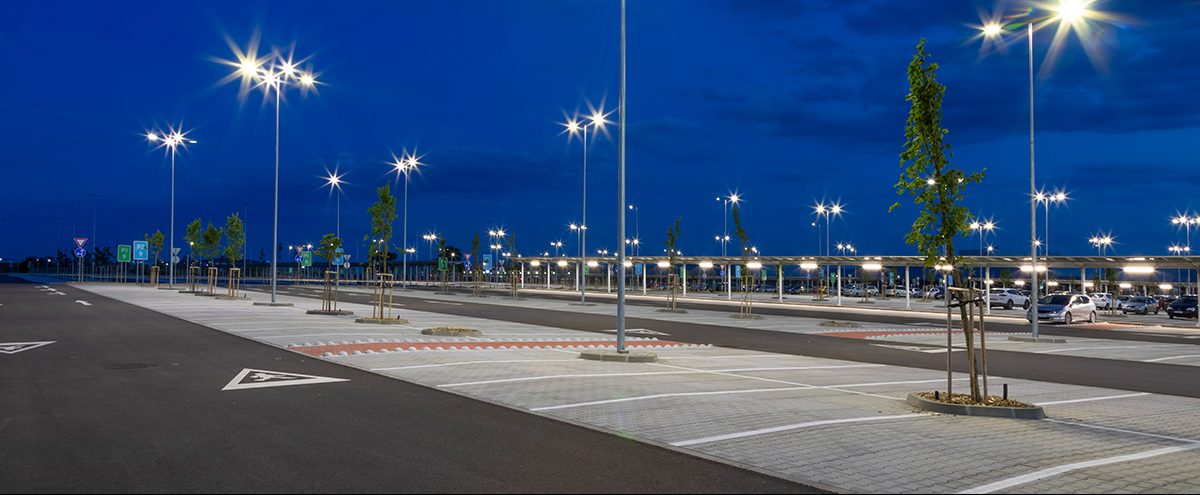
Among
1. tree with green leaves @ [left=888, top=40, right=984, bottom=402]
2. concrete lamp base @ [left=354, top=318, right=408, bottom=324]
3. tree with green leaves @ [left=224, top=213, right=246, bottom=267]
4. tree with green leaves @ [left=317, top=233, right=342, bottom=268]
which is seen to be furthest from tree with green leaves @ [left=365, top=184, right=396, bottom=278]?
tree with green leaves @ [left=224, top=213, right=246, bottom=267]

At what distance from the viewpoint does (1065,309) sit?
127 ft

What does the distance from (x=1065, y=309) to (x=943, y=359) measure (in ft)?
77.8

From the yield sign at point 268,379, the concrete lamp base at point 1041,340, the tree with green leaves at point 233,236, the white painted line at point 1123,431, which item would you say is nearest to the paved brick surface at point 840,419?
the white painted line at point 1123,431

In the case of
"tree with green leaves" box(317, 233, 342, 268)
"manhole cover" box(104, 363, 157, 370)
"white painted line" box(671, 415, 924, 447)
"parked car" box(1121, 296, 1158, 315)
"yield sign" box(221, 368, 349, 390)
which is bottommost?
"parked car" box(1121, 296, 1158, 315)

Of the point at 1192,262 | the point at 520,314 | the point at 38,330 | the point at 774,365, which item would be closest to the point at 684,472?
the point at 774,365

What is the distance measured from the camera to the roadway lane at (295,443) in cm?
657

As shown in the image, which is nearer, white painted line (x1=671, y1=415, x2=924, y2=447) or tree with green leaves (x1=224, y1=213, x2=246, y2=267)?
white painted line (x1=671, y1=415, x2=924, y2=447)

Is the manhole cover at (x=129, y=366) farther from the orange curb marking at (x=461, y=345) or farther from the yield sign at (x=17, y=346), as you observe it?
the yield sign at (x=17, y=346)

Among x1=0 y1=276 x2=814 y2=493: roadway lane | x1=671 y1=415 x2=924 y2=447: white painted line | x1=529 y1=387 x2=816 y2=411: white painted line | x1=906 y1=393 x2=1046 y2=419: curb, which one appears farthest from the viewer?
x1=529 y1=387 x2=816 y2=411: white painted line

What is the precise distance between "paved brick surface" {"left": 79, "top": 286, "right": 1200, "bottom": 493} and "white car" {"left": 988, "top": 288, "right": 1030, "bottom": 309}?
4610 centimetres

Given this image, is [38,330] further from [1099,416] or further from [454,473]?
[1099,416]

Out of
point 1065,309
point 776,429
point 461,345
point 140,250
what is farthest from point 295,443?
point 140,250

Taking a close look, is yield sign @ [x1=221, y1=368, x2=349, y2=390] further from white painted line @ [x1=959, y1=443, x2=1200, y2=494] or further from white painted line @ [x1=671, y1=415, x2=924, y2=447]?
white painted line @ [x1=959, y1=443, x2=1200, y2=494]

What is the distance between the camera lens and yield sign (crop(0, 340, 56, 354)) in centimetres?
1658
